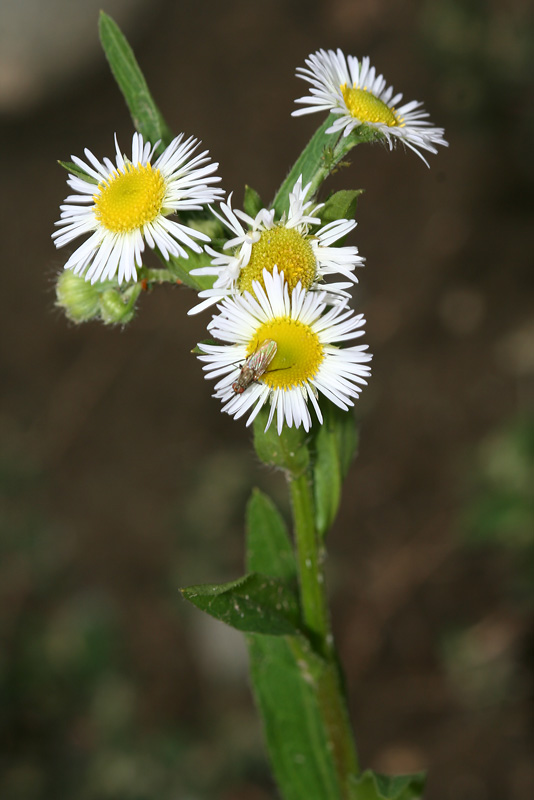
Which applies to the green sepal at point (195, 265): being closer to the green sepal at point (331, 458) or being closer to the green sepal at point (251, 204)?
the green sepal at point (251, 204)

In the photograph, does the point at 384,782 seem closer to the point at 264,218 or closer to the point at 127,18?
the point at 264,218

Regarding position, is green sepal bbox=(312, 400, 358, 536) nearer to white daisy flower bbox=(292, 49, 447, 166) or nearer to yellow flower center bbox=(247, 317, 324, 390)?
yellow flower center bbox=(247, 317, 324, 390)

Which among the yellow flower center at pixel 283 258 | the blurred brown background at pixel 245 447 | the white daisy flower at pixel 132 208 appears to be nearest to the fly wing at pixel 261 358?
the yellow flower center at pixel 283 258

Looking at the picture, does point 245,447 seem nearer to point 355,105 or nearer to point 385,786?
point 385,786

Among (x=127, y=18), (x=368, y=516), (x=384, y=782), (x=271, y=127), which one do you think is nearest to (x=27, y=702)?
(x=368, y=516)

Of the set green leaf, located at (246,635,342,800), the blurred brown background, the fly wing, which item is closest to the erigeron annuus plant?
the fly wing

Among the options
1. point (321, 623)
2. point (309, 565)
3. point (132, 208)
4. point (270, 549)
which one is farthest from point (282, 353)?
point (270, 549)
